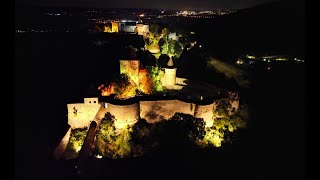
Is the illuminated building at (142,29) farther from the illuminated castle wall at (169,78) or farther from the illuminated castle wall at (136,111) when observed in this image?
the illuminated castle wall at (136,111)

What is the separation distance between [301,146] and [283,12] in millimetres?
72379

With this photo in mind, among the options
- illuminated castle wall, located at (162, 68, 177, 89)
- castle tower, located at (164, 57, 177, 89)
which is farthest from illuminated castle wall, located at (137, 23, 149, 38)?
illuminated castle wall, located at (162, 68, 177, 89)

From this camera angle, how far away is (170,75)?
28828 millimetres

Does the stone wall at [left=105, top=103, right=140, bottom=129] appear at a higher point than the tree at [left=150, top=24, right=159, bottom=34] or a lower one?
lower

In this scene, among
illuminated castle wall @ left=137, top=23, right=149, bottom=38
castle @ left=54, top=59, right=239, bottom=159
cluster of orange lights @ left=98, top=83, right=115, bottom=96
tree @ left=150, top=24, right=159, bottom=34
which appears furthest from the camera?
illuminated castle wall @ left=137, top=23, right=149, bottom=38

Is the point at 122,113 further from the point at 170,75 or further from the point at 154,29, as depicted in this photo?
the point at 154,29

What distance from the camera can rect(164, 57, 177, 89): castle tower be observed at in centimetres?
2864

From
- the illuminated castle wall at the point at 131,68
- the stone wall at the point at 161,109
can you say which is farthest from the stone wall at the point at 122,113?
the illuminated castle wall at the point at 131,68

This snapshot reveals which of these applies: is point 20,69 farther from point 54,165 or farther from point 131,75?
point 54,165

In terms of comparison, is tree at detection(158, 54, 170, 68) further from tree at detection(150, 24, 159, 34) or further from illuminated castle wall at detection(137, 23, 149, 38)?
illuminated castle wall at detection(137, 23, 149, 38)

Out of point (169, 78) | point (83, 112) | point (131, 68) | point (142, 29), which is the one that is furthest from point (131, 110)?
point (142, 29)

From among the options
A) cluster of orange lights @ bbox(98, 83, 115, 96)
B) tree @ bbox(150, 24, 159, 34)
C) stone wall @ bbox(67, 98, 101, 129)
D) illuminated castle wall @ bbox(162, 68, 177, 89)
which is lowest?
stone wall @ bbox(67, 98, 101, 129)

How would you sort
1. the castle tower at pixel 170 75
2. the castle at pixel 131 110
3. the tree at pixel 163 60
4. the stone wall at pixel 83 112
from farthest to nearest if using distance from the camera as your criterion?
the tree at pixel 163 60 → the castle tower at pixel 170 75 → the stone wall at pixel 83 112 → the castle at pixel 131 110

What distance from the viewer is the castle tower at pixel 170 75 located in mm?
28641
